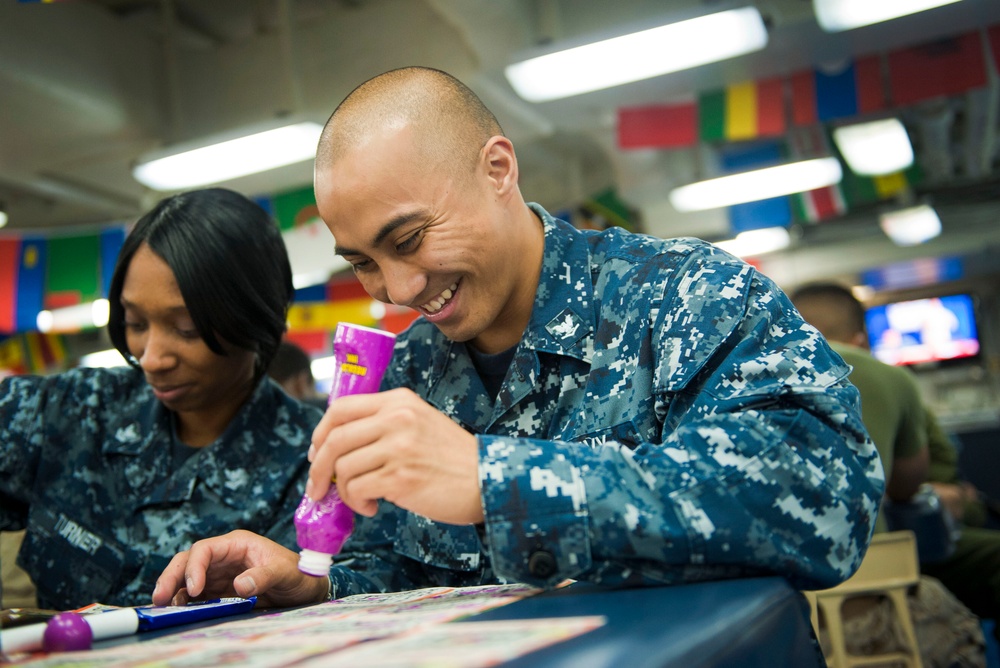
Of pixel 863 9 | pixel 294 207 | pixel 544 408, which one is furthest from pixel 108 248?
pixel 544 408

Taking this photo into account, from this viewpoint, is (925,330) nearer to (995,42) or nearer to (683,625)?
(995,42)

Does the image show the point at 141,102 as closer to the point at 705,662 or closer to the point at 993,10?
the point at 993,10

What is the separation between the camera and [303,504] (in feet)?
3.63

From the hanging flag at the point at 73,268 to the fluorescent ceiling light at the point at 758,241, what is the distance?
5620mm

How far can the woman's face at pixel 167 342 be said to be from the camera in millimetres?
1664

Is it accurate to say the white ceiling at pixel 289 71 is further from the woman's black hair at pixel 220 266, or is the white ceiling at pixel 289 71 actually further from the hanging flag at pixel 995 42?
the woman's black hair at pixel 220 266

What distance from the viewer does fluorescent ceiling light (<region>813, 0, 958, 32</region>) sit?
3.66m

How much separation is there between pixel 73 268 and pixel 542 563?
510 centimetres

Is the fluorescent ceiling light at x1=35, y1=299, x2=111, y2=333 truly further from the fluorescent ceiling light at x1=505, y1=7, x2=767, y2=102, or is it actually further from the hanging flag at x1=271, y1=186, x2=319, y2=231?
the fluorescent ceiling light at x1=505, y1=7, x2=767, y2=102

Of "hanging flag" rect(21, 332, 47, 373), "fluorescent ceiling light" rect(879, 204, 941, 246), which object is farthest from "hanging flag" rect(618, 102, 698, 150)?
"hanging flag" rect(21, 332, 47, 373)

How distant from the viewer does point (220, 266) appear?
1688 mm

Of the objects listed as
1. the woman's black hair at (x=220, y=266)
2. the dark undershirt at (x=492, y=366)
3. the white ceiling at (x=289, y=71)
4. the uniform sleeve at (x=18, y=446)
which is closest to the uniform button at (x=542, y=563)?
the dark undershirt at (x=492, y=366)

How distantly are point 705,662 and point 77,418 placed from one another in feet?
5.12

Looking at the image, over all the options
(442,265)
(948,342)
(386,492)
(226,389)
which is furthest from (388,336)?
(948,342)
